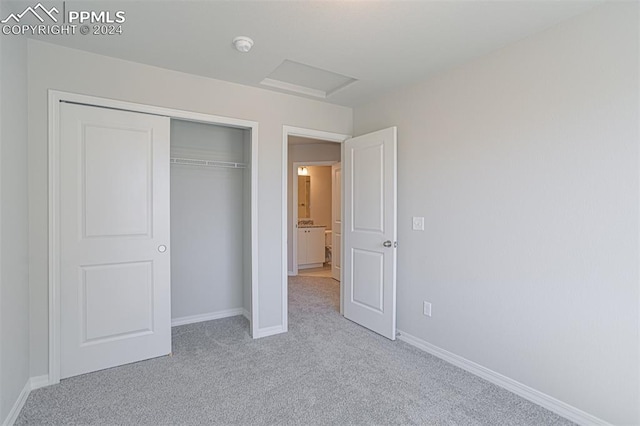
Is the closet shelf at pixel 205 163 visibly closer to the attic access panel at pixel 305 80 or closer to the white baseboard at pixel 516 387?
the attic access panel at pixel 305 80

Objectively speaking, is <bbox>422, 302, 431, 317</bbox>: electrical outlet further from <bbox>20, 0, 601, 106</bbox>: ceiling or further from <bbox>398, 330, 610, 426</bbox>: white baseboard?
<bbox>20, 0, 601, 106</bbox>: ceiling

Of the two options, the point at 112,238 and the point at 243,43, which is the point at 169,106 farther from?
the point at 112,238

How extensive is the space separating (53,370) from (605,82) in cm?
405

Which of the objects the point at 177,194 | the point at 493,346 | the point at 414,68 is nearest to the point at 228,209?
the point at 177,194

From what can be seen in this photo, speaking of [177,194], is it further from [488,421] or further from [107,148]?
[488,421]

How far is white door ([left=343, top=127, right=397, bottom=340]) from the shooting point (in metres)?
3.08

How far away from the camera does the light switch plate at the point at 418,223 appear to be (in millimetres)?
2936

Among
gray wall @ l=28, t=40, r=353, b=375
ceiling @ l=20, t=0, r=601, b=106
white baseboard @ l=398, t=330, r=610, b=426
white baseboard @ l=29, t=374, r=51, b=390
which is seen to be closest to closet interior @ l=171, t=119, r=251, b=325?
gray wall @ l=28, t=40, r=353, b=375

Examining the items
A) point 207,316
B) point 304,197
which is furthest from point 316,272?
point 207,316

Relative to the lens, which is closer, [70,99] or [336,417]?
[336,417]

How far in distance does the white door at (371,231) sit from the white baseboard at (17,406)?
275 cm

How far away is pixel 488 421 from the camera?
191 cm

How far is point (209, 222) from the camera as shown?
3.68 meters

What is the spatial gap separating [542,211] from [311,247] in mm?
4917
